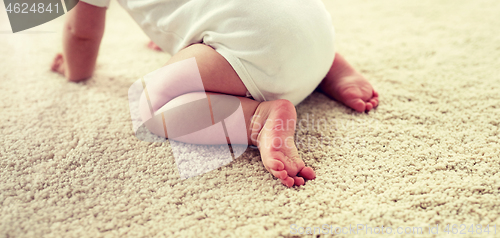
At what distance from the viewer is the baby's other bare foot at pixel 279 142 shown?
0.54 metres

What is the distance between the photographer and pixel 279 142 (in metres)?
0.56

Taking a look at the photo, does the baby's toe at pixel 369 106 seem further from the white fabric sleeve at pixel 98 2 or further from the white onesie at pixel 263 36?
the white fabric sleeve at pixel 98 2

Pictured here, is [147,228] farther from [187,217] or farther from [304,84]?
[304,84]

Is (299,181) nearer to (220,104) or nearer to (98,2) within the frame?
(220,104)

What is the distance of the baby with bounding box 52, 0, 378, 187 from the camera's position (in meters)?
0.57

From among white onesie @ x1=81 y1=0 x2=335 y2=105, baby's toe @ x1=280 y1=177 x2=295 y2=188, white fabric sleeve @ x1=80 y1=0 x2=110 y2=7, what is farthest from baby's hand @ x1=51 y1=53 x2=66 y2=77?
baby's toe @ x1=280 y1=177 x2=295 y2=188

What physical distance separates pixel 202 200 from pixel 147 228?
0.09 metres

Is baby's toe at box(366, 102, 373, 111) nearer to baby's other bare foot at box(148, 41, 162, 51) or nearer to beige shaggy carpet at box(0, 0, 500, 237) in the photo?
beige shaggy carpet at box(0, 0, 500, 237)

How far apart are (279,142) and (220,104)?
0.14 meters

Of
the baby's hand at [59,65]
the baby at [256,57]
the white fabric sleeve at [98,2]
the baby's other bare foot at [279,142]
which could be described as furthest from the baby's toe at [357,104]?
the baby's hand at [59,65]

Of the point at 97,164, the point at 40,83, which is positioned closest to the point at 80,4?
the point at 40,83

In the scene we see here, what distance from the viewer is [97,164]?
1.93 feet

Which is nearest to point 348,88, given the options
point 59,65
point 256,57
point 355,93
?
point 355,93

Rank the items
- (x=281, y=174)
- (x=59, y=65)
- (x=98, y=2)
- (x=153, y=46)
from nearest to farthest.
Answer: (x=281, y=174)
(x=98, y=2)
(x=59, y=65)
(x=153, y=46)
